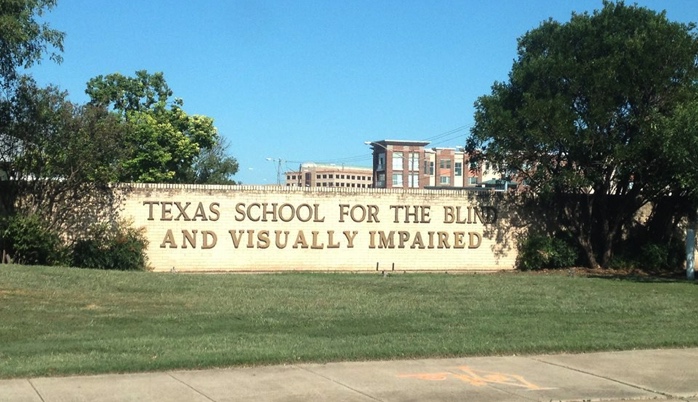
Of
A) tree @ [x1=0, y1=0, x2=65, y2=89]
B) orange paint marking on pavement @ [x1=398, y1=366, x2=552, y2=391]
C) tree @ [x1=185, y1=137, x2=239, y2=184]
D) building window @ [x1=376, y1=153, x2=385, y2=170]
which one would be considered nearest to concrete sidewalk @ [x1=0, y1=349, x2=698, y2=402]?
orange paint marking on pavement @ [x1=398, y1=366, x2=552, y2=391]

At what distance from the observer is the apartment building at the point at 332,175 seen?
415ft

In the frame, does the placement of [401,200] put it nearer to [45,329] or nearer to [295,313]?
[295,313]

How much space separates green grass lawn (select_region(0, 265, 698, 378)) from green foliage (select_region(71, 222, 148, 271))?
4394 mm

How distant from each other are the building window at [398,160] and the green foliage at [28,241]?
241 feet

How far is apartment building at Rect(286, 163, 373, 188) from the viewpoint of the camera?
415ft

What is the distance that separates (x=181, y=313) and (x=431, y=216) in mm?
16456

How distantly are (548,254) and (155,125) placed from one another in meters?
27.9

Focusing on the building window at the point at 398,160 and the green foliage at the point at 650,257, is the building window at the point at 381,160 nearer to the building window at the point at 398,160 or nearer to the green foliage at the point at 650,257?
the building window at the point at 398,160

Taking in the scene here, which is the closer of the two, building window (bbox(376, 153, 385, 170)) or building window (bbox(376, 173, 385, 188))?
building window (bbox(376, 173, 385, 188))

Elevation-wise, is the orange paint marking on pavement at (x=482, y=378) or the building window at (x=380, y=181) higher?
the building window at (x=380, y=181)

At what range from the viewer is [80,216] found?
26.2m

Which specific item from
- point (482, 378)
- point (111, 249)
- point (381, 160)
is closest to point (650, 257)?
point (111, 249)

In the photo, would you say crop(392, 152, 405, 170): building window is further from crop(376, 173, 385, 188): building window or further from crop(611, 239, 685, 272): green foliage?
crop(611, 239, 685, 272): green foliage

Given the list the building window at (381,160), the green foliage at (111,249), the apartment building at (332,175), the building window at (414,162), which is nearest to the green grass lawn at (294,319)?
the green foliage at (111,249)
